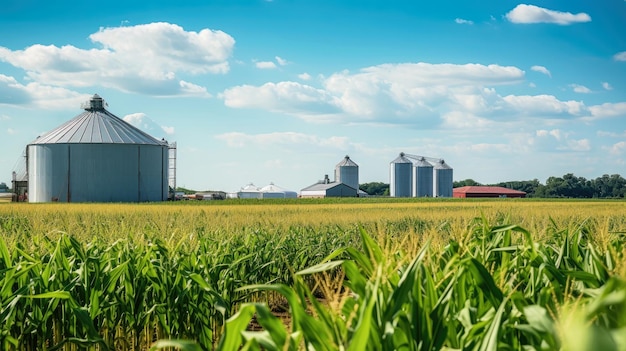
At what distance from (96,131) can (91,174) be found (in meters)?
4.35

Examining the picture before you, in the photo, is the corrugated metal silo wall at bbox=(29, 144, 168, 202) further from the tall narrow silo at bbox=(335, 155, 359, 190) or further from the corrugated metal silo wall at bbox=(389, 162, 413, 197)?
the corrugated metal silo wall at bbox=(389, 162, 413, 197)

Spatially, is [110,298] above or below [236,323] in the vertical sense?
below

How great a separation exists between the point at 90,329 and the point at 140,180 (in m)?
49.2

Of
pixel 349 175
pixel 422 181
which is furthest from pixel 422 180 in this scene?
pixel 349 175

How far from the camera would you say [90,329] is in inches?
215

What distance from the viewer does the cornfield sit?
2717mm

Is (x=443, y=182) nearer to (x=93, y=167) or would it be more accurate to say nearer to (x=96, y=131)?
(x=96, y=131)

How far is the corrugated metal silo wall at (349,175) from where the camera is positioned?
98125 millimetres

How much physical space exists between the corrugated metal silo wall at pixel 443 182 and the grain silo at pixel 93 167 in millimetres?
54589

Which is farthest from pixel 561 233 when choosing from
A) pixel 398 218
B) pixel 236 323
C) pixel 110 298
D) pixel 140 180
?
pixel 140 180

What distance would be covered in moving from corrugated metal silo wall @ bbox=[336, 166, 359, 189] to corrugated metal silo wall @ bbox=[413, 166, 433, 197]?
8870 millimetres

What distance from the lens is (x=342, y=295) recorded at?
3.46 meters

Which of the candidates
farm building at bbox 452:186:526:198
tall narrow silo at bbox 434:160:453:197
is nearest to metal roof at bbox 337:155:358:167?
tall narrow silo at bbox 434:160:453:197

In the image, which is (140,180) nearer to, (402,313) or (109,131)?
(109,131)
